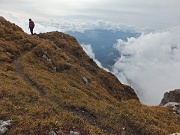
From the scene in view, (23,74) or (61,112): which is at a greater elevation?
(23,74)

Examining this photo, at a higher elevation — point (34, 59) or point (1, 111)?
point (34, 59)

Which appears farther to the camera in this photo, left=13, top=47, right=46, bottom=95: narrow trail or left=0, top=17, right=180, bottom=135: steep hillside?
left=13, top=47, right=46, bottom=95: narrow trail

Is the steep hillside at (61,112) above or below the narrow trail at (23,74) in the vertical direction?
below

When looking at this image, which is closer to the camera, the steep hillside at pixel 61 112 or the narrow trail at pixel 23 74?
the steep hillside at pixel 61 112

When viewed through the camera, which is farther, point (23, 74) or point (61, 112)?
point (23, 74)

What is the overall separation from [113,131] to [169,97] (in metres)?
34.5

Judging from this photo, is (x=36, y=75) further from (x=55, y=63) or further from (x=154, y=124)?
(x=154, y=124)

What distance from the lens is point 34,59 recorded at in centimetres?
5003

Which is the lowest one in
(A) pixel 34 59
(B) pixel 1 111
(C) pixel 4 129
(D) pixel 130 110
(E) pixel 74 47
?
(C) pixel 4 129

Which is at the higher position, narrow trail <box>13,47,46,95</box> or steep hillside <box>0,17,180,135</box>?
narrow trail <box>13,47,46,95</box>

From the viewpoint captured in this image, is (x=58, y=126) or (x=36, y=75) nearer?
(x=58, y=126)

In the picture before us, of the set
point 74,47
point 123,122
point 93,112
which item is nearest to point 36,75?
point 93,112

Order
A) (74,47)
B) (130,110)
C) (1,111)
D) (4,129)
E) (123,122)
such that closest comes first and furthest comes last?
1. (4,129)
2. (1,111)
3. (123,122)
4. (130,110)
5. (74,47)

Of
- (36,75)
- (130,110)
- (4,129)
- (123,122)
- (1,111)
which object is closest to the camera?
(4,129)
